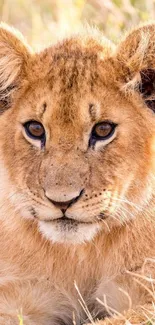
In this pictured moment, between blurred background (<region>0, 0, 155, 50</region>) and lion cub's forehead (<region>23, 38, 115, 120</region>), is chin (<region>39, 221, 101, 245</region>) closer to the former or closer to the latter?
lion cub's forehead (<region>23, 38, 115, 120</region>)

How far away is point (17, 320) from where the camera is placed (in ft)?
12.7

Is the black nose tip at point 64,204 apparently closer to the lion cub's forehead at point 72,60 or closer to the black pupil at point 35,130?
the black pupil at point 35,130

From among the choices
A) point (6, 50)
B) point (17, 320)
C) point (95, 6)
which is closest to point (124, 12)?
point (95, 6)

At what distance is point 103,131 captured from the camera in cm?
375

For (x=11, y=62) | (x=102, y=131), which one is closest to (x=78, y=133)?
(x=102, y=131)

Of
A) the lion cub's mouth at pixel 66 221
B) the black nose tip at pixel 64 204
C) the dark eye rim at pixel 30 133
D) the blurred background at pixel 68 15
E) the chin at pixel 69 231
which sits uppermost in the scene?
the blurred background at pixel 68 15

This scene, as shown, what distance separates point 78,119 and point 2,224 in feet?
2.25

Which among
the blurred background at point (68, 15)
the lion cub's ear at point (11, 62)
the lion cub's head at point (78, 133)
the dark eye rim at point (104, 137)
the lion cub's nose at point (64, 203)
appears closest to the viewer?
the lion cub's nose at point (64, 203)

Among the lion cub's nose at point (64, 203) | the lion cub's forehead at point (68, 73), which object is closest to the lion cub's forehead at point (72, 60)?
the lion cub's forehead at point (68, 73)

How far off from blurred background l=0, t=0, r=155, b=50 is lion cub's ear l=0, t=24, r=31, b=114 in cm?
230

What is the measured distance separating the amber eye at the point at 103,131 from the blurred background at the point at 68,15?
2.55 meters

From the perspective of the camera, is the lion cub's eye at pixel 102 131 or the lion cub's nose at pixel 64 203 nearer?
the lion cub's nose at pixel 64 203

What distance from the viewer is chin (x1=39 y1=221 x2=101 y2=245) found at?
3.63 metres

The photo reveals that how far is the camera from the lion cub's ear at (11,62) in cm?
395
